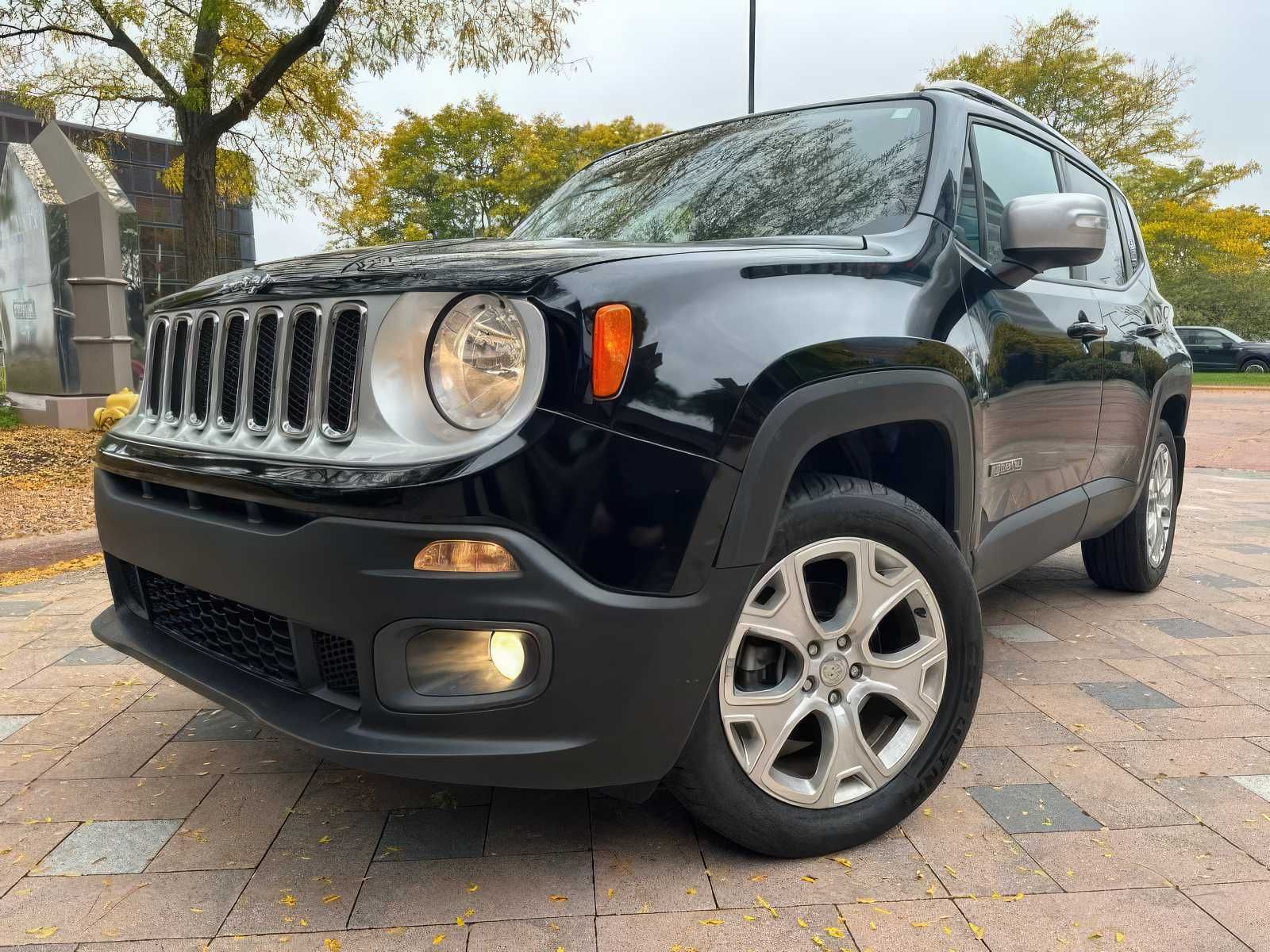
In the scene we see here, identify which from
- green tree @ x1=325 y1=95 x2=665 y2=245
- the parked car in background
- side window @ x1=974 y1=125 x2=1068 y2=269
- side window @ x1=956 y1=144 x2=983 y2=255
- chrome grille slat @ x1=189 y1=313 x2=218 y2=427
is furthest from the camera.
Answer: green tree @ x1=325 y1=95 x2=665 y2=245

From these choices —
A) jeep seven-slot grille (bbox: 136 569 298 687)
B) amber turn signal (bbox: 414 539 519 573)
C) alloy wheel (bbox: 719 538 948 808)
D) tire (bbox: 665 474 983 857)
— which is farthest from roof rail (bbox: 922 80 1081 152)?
jeep seven-slot grille (bbox: 136 569 298 687)

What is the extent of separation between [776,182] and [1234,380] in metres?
26.5

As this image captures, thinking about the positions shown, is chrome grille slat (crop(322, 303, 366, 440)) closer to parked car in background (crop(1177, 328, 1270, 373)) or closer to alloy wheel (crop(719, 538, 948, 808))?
alloy wheel (crop(719, 538, 948, 808))

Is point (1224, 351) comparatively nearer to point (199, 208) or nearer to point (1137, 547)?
point (199, 208)

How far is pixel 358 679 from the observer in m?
1.85

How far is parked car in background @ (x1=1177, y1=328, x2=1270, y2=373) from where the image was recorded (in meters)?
29.1

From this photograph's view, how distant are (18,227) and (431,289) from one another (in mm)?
13414

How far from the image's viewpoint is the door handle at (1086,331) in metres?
3.25

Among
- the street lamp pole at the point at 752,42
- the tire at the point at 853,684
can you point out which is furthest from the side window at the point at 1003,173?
the street lamp pole at the point at 752,42

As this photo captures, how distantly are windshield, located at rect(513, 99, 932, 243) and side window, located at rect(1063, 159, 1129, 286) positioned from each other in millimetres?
1248

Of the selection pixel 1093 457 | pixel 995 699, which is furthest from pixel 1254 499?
pixel 995 699

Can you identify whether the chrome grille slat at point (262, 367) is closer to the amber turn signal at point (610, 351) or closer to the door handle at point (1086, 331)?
the amber turn signal at point (610, 351)

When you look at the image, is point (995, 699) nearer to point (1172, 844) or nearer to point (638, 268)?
point (1172, 844)

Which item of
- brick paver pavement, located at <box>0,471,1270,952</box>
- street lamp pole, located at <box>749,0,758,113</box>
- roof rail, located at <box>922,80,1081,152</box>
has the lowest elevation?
brick paver pavement, located at <box>0,471,1270,952</box>
